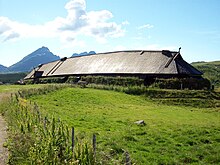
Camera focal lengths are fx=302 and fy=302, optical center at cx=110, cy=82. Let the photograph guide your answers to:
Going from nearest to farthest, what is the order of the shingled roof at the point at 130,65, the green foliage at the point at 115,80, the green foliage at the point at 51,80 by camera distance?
the green foliage at the point at 115,80 → the shingled roof at the point at 130,65 → the green foliage at the point at 51,80

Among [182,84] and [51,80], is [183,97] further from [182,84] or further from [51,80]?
[51,80]

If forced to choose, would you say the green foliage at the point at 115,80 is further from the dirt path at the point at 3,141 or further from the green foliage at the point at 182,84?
the dirt path at the point at 3,141

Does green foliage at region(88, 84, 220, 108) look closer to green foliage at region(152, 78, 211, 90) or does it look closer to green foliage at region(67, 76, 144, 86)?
green foliage at region(152, 78, 211, 90)

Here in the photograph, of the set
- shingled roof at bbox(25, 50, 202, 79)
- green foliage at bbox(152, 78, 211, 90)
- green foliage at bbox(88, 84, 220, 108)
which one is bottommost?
green foliage at bbox(88, 84, 220, 108)

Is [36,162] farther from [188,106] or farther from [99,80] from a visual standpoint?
[99,80]

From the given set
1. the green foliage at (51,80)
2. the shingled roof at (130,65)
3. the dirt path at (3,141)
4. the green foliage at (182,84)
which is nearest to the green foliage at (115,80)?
the shingled roof at (130,65)

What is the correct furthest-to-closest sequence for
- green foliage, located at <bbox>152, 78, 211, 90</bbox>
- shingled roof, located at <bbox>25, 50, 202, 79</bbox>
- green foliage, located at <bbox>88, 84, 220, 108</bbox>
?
shingled roof, located at <bbox>25, 50, 202, 79</bbox> → green foliage, located at <bbox>152, 78, 211, 90</bbox> → green foliage, located at <bbox>88, 84, 220, 108</bbox>

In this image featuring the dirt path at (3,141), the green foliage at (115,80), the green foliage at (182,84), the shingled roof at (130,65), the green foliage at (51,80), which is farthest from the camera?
the green foliage at (51,80)

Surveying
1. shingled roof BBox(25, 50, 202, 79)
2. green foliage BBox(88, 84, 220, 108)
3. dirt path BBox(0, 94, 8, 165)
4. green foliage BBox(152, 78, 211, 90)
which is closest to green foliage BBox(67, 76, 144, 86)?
shingled roof BBox(25, 50, 202, 79)

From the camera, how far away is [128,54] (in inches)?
2844

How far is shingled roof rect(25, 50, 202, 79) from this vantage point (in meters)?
61.3

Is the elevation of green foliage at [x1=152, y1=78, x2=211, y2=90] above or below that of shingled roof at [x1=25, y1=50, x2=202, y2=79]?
below

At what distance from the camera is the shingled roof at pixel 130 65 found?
201ft

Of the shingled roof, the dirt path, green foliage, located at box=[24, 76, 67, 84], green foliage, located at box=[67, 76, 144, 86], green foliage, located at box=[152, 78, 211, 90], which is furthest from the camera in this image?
green foliage, located at box=[24, 76, 67, 84]
